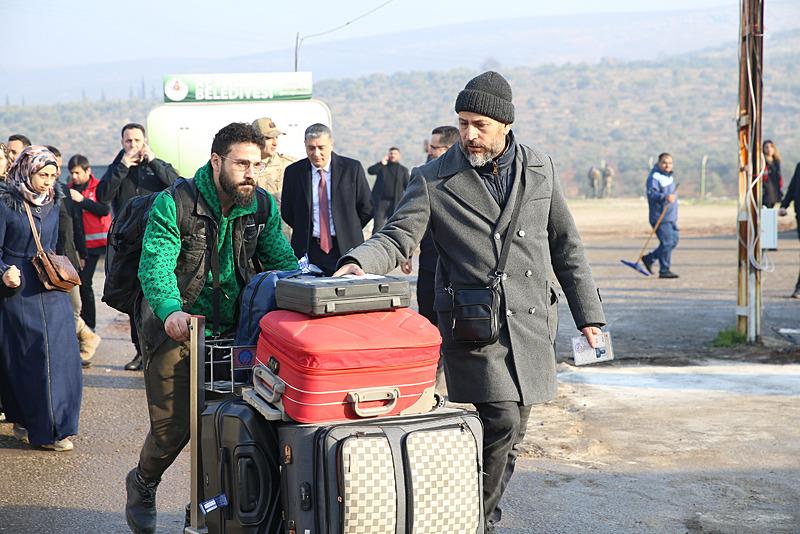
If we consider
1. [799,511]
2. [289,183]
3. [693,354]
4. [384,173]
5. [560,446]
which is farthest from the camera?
[384,173]

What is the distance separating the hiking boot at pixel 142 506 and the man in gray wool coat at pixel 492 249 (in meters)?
1.42

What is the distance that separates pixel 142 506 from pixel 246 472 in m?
1.31

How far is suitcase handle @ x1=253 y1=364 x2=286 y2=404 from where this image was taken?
3.91m

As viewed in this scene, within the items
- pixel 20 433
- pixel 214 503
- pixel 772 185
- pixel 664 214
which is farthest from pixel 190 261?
pixel 772 185

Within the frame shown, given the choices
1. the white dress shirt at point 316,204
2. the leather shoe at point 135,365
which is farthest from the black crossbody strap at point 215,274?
the leather shoe at point 135,365

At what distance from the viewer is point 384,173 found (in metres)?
19.1

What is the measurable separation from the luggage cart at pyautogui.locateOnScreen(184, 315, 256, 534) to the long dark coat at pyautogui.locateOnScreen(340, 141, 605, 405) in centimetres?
75

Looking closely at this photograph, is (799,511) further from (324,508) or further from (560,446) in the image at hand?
(324,508)

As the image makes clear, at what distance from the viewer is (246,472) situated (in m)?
4.00

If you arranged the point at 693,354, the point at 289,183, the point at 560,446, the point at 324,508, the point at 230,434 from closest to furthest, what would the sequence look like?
the point at 324,508
the point at 230,434
the point at 560,446
the point at 289,183
the point at 693,354

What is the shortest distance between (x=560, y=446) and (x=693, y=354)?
12.9ft

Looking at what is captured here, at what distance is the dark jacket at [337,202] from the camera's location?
880cm

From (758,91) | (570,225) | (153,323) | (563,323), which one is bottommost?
(563,323)

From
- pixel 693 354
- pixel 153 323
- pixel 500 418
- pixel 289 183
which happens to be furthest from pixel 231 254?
pixel 693 354
